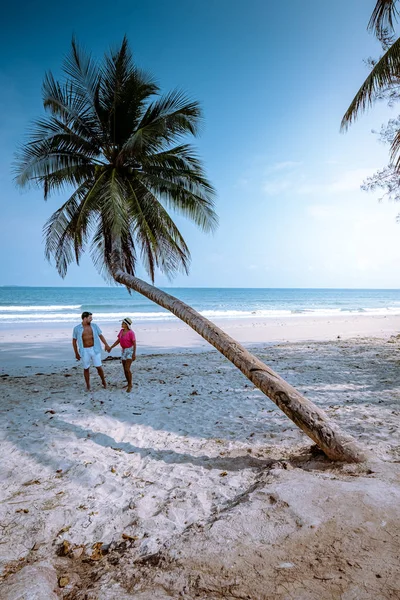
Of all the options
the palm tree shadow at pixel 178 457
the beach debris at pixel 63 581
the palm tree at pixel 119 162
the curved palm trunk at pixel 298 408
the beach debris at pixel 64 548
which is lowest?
the palm tree shadow at pixel 178 457

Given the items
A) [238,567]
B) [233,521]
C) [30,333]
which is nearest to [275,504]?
[233,521]

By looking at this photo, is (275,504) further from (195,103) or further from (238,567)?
(195,103)

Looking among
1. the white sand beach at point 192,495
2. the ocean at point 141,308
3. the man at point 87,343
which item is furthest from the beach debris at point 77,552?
the ocean at point 141,308

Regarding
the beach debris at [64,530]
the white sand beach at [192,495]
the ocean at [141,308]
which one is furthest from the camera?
the ocean at [141,308]

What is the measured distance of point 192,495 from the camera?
3.39 m

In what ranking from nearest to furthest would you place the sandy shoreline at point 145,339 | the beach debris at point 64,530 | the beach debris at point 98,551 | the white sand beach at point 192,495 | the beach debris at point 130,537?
1. the white sand beach at point 192,495
2. the beach debris at point 98,551
3. the beach debris at point 130,537
4. the beach debris at point 64,530
5. the sandy shoreline at point 145,339

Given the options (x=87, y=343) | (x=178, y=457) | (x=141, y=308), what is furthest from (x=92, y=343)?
(x=141, y=308)

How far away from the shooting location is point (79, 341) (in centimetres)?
711

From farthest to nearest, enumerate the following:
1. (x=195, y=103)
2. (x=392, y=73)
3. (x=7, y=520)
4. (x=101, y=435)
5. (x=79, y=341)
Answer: (x=195, y=103), (x=79, y=341), (x=392, y=73), (x=101, y=435), (x=7, y=520)

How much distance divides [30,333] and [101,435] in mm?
13539

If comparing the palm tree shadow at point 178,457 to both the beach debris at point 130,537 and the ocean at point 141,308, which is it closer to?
the beach debris at point 130,537

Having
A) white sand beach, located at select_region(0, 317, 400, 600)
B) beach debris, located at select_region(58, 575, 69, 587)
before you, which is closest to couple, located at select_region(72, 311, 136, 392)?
white sand beach, located at select_region(0, 317, 400, 600)

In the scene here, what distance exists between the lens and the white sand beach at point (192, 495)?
2.14 meters

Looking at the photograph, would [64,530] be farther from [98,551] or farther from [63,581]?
[63,581]
